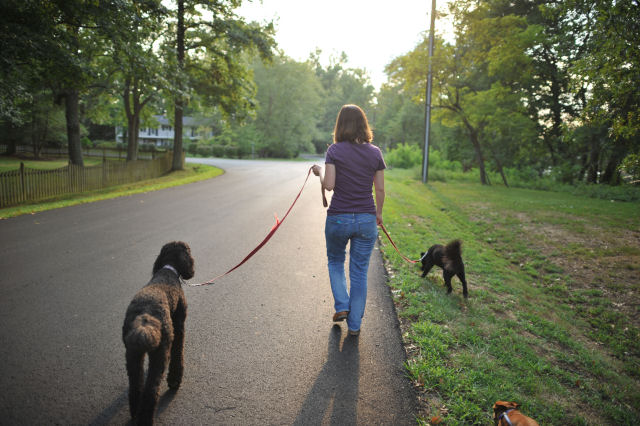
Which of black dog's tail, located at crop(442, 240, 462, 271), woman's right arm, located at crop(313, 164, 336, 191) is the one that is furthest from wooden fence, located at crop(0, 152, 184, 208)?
black dog's tail, located at crop(442, 240, 462, 271)

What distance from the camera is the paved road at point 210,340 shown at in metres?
2.61

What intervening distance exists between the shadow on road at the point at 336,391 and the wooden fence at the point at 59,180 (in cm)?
1193

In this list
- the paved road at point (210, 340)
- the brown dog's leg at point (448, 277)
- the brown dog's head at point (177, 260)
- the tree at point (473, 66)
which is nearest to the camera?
the paved road at point (210, 340)

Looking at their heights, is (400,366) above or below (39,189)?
below

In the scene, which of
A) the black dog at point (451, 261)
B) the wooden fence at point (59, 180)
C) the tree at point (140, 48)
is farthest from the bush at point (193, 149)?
A: the black dog at point (451, 261)

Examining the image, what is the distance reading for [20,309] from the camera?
4.05 metres

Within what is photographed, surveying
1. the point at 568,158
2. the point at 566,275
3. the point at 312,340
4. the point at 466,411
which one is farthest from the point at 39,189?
the point at 568,158

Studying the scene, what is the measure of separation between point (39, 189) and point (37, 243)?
6465mm

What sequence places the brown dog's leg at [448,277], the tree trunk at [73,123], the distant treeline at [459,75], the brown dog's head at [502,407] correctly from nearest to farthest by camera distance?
the brown dog's head at [502,407] → the brown dog's leg at [448,277] → the distant treeline at [459,75] → the tree trunk at [73,123]

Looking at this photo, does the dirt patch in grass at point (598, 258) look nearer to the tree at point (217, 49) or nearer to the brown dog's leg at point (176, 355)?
the brown dog's leg at point (176, 355)

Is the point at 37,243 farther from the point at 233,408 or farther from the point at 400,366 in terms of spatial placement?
the point at 400,366

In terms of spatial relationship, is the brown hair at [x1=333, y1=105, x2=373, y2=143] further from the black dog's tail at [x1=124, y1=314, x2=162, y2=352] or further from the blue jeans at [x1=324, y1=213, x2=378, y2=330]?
the black dog's tail at [x1=124, y1=314, x2=162, y2=352]

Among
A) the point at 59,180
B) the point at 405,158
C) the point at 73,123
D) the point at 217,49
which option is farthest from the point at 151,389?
the point at 405,158

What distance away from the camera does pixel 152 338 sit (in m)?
2.07
